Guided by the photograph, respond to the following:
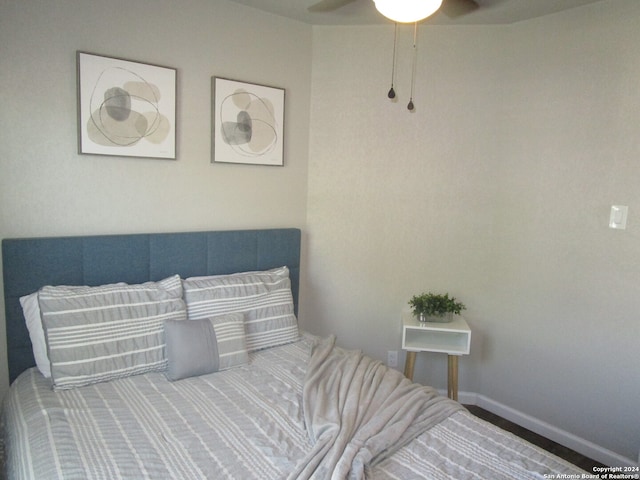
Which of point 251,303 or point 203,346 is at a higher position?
point 251,303

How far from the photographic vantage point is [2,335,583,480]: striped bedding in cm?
142

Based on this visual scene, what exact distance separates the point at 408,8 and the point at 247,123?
1.47 metres

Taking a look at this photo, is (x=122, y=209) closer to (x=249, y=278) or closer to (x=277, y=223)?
(x=249, y=278)

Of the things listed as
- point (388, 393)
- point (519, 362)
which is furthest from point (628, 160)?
point (388, 393)

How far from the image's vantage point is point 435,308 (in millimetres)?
2826

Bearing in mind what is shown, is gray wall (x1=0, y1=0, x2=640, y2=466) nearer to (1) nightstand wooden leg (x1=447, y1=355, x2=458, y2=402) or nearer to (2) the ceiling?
(2) the ceiling

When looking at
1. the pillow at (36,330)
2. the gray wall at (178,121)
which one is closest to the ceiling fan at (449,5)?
the gray wall at (178,121)

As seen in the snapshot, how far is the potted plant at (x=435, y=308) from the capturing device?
2.83m

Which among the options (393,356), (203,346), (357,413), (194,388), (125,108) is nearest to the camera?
(357,413)

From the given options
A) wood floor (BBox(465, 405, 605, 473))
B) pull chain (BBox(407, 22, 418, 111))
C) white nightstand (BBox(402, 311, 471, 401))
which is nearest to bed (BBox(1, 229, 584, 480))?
white nightstand (BBox(402, 311, 471, 401))

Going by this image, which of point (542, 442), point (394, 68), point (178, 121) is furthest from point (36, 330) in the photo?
point (542, 442)

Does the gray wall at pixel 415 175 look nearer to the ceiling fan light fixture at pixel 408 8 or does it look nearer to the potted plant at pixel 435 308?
the potted plant at pixel 435 308

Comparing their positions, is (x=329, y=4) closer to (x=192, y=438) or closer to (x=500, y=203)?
(x=500, y=203)

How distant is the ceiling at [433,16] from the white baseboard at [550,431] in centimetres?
249
